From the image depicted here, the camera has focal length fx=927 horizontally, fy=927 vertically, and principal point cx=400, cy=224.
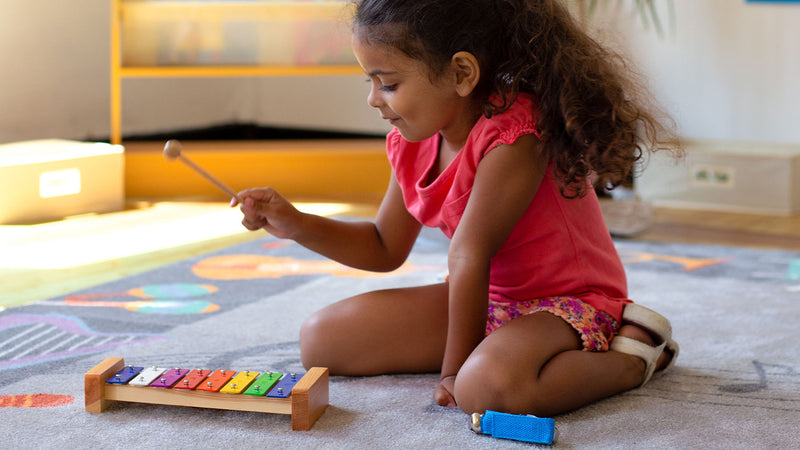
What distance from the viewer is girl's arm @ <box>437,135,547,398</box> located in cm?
97

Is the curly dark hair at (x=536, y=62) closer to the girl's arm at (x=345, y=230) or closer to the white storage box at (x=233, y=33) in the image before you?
the girl's arm at (x=345, y=230)

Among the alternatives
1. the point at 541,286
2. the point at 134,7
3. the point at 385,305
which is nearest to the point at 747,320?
the point at 541,286

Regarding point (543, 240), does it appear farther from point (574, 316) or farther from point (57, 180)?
point (57, 180)

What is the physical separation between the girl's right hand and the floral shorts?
0.84 ft

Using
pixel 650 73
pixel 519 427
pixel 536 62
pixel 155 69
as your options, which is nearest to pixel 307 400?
pixel 519 427

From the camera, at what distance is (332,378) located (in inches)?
43.5

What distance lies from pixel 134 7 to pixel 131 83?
0.45 meters

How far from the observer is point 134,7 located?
2.34 metres

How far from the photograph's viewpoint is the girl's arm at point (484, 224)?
973 millimetres

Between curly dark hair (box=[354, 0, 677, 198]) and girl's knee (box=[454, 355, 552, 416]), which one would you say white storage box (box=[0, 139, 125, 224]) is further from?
girl's knee (box=[454, 355, 552, 416])

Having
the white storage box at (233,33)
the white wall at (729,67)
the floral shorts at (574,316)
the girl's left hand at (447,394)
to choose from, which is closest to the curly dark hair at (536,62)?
the floral shorts at (574,316)

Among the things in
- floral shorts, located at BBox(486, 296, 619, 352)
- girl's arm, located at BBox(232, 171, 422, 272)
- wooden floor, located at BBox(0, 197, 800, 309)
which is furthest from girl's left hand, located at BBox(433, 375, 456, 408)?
wooden floor, located at BBox(0, 197, 800, 309)

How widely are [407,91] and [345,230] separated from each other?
24cm

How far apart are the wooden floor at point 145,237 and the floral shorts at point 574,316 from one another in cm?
77
